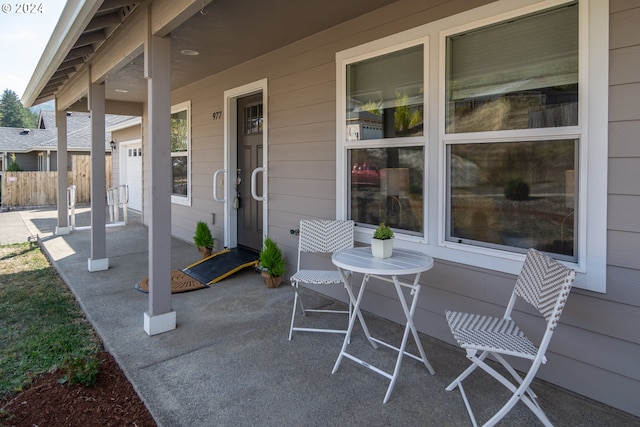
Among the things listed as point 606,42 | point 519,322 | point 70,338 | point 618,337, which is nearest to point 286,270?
point 70,338

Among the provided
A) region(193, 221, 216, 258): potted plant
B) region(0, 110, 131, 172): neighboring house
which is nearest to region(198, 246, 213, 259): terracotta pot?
region(193, 221, 216, 258): potted plant

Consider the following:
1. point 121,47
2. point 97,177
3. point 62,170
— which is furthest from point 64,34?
point 62,170

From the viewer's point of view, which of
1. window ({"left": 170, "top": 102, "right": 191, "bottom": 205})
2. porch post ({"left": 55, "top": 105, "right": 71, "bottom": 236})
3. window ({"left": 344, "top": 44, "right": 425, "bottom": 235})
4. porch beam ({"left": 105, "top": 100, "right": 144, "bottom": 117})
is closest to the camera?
window ({"left": 344, "top": 44, "right": 425, "bottom": 235})

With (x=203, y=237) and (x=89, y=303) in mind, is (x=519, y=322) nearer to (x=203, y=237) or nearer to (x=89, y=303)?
(x=89, y=303)

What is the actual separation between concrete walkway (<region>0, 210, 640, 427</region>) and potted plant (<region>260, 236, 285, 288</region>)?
0.75ft

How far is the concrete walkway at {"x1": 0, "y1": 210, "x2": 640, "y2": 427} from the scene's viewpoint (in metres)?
2.02

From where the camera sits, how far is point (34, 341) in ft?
9.78

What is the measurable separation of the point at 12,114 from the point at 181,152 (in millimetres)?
55280

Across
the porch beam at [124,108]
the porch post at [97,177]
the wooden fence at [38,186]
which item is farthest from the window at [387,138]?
the wooden fence at [38,186]

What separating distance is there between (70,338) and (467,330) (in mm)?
2848

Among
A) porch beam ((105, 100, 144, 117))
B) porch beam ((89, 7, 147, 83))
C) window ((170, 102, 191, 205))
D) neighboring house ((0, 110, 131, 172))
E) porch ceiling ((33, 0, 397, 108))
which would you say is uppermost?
neighboring house ((0, 110, 131, 172))

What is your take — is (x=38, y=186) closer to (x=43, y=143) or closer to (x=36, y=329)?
(x=43, y=143)

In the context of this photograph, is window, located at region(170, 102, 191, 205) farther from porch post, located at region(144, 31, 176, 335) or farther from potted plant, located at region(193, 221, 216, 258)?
porch post, located at region(144, 31, 176, 335)

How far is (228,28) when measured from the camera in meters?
3.73
